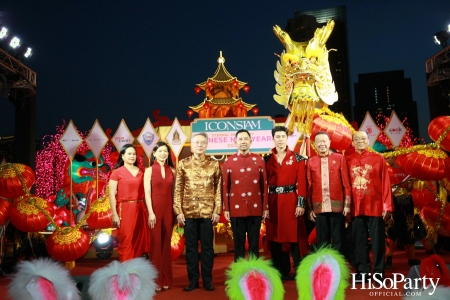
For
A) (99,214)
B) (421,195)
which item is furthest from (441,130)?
(99,214)

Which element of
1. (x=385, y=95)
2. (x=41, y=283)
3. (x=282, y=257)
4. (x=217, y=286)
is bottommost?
(x=217, y=286)

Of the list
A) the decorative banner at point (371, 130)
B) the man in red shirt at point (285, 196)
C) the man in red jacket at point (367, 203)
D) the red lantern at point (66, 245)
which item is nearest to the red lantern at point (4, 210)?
the red lantern at point (66, 245)

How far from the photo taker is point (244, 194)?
4.12 meters

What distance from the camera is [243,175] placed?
13.7ft

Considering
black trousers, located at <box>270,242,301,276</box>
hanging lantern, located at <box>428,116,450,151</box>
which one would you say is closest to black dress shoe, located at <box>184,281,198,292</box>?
black trousers, located at <box>270,242,301,276</box>

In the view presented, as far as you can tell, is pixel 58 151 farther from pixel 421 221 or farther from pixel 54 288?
pixel 54 288

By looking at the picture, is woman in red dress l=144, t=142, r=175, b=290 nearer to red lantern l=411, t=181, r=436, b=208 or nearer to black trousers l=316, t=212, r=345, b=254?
black trousers l=316, t=212, r=345, b=254

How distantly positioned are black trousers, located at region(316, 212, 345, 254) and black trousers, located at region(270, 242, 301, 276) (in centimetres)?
26

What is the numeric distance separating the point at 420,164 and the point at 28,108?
8.74m

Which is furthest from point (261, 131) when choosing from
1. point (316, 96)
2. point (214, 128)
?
point (316, 96)

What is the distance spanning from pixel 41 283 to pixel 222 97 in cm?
1831

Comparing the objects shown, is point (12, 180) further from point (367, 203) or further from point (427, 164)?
point (427, 164)

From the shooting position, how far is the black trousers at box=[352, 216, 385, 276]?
13.5ft

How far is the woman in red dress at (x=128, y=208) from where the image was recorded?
432 centimetres
